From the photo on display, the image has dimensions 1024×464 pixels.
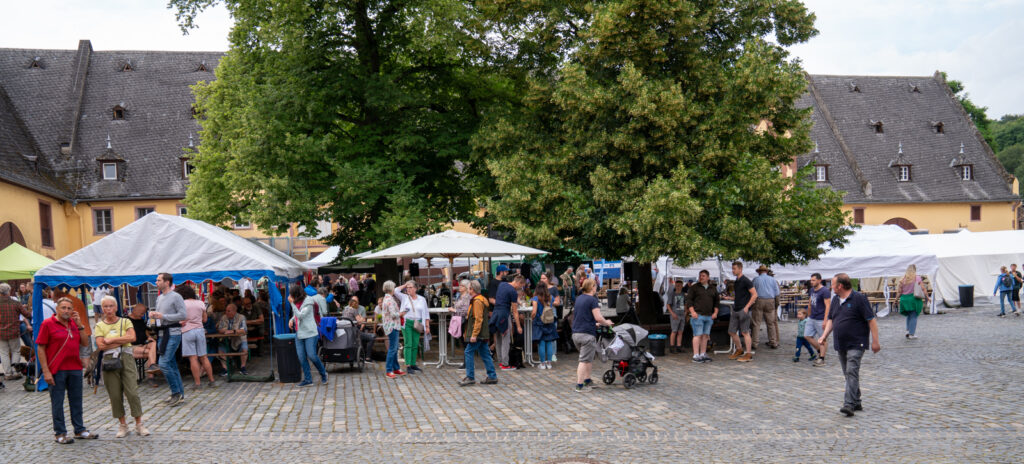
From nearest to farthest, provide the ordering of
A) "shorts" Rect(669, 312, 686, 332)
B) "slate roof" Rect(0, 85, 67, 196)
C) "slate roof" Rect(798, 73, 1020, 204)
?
"shorts" Rect(669, 312, 686, 332) < "slate roof" Rect(0, 85, 67, 196) < "slate roof" Rect(798, 73, 1020, 204)

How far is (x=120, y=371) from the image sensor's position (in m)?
9.30

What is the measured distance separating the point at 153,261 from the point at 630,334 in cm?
826

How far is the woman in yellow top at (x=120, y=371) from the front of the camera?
363 inches

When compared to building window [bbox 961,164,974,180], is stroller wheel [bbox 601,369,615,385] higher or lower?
lower

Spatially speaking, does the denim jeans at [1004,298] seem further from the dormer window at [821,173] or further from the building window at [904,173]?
the building window at [904,173]

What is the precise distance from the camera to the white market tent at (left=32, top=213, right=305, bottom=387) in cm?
1361

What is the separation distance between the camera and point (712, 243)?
50.5ft

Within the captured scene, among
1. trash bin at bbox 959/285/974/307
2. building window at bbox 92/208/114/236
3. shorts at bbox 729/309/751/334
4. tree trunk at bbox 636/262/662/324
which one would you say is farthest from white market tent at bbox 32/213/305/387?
building window at bbox 92/208/114/236

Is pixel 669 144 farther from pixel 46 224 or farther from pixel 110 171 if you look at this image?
pixel 110 171

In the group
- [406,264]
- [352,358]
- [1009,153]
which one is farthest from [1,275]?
[1009,153]

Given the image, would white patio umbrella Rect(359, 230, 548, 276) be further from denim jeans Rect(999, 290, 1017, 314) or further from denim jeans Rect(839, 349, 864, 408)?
denim jeans Rect(999, 290, 1017, 314)

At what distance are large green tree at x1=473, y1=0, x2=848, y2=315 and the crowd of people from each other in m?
1.25

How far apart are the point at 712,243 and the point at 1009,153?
253 ft

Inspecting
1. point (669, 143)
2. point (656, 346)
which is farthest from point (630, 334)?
point (669, 143)
